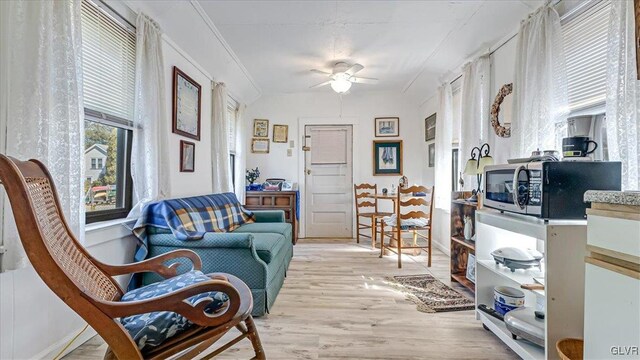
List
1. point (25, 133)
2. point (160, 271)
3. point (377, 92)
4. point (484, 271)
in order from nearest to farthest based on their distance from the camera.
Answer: point (25, 133)
point (160, 271)
point (484, 271)
point (377, 92)

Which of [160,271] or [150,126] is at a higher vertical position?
[150,126]

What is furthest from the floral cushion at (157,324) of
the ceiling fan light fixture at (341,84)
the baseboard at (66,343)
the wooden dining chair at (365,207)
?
the wooden dining chair at (365,207)

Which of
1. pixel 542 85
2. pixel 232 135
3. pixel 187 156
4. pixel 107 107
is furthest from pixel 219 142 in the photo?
pixel 542 85

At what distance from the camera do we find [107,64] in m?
1.93

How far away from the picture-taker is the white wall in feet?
16.0

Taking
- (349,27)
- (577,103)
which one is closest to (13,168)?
(349,27)

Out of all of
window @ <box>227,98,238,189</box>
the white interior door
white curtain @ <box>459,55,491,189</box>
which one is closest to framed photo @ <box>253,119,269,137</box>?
window @ <box>227,98,238,189</box>

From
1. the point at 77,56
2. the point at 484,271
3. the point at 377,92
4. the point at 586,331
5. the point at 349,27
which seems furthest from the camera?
the point at 377,92

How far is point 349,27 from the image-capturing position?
2.70m

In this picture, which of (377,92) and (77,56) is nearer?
(77,56)

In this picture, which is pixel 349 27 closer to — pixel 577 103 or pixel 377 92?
pixel 577 103

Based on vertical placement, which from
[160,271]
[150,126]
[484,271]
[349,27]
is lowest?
[484,271]

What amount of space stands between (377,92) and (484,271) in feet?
11.9

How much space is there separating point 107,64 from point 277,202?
109 inches
